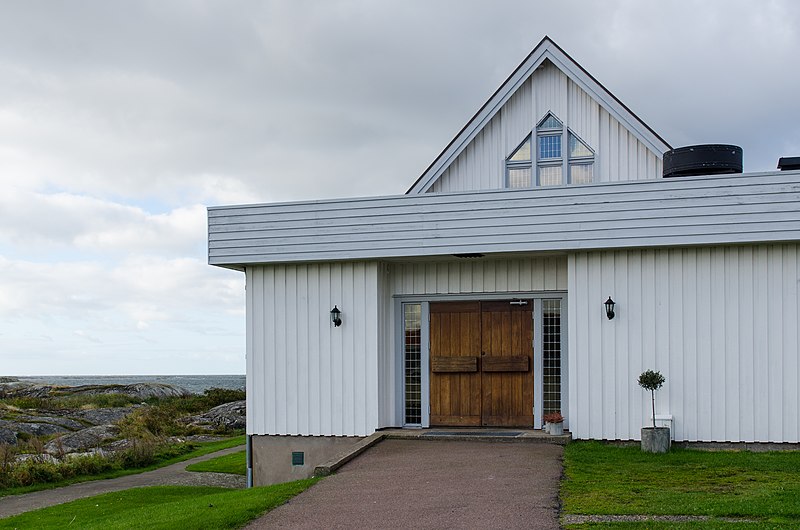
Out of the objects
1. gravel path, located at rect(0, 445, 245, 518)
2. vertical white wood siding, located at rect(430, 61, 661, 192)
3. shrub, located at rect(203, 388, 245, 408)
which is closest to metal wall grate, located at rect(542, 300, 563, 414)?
vertical white wood siding, located at rect(430, 61, 661, 192)

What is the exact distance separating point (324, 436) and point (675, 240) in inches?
265

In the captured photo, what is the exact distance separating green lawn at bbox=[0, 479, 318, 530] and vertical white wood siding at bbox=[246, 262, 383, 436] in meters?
2.13

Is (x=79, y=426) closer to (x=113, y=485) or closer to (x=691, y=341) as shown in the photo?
(x=113, y=485)

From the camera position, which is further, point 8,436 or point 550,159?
point 8,436

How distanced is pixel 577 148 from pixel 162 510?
10091 millimetres

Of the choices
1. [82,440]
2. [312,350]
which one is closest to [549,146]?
[312,350]

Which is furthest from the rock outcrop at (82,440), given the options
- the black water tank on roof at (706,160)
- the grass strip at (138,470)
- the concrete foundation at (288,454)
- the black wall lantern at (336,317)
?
the black water tank on roof at (706,160)

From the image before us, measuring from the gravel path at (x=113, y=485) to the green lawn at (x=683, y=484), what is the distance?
295 inches

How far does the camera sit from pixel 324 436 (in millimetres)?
15109

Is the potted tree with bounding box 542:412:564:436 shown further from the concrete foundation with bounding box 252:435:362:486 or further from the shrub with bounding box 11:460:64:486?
the shrub with bounding box 11:460:64:486

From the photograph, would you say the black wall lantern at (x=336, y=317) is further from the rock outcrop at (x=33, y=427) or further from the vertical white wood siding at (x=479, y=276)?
the rock outcrop at (x=33, y=427)

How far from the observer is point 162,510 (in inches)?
437

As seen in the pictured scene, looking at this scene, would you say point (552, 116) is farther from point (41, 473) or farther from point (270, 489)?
point (41, 473)

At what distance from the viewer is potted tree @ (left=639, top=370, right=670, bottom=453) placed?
12.8m
